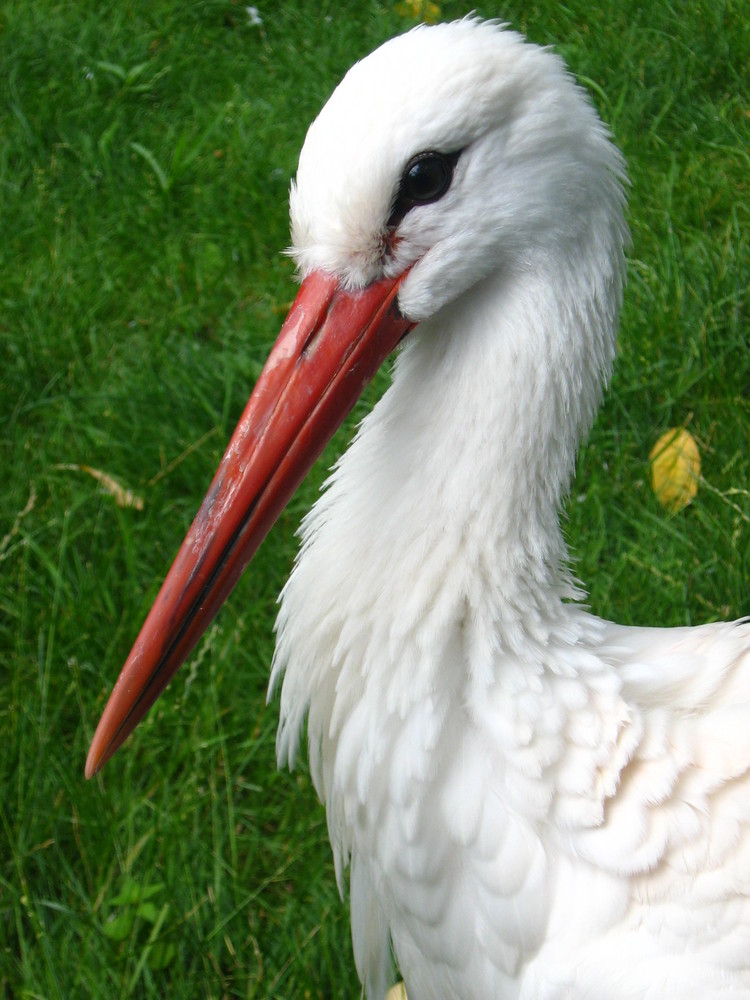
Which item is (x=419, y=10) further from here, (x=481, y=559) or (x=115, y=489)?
(x=481, y=559)

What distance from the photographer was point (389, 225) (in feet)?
4.39

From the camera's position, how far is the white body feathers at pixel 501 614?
50.9 inches

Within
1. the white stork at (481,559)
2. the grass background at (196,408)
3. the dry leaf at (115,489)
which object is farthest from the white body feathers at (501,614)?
the dry leaf at (115,489)

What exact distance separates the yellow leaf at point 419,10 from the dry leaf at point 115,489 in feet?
7.07

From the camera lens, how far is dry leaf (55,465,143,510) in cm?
281

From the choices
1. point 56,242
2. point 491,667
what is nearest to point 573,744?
point 491,667

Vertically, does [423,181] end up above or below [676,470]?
above

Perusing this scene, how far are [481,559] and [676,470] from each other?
135cm

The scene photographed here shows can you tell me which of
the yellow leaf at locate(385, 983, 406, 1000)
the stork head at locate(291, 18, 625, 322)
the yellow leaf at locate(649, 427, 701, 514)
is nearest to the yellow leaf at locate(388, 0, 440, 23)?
the yellow leaf at locate(649, 427, 701, 514)

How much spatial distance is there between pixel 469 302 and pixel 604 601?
1172 millimetres

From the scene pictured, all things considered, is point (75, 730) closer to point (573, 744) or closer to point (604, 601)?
point (604, 601)

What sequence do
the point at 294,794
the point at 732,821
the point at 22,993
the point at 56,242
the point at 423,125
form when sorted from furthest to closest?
the point at 56,242
the point at 294,794
the point at 22,993
the point at 732,821
the point at 423,125

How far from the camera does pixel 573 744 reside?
1396mm

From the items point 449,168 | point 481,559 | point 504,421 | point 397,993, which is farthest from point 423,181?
point 397,993
